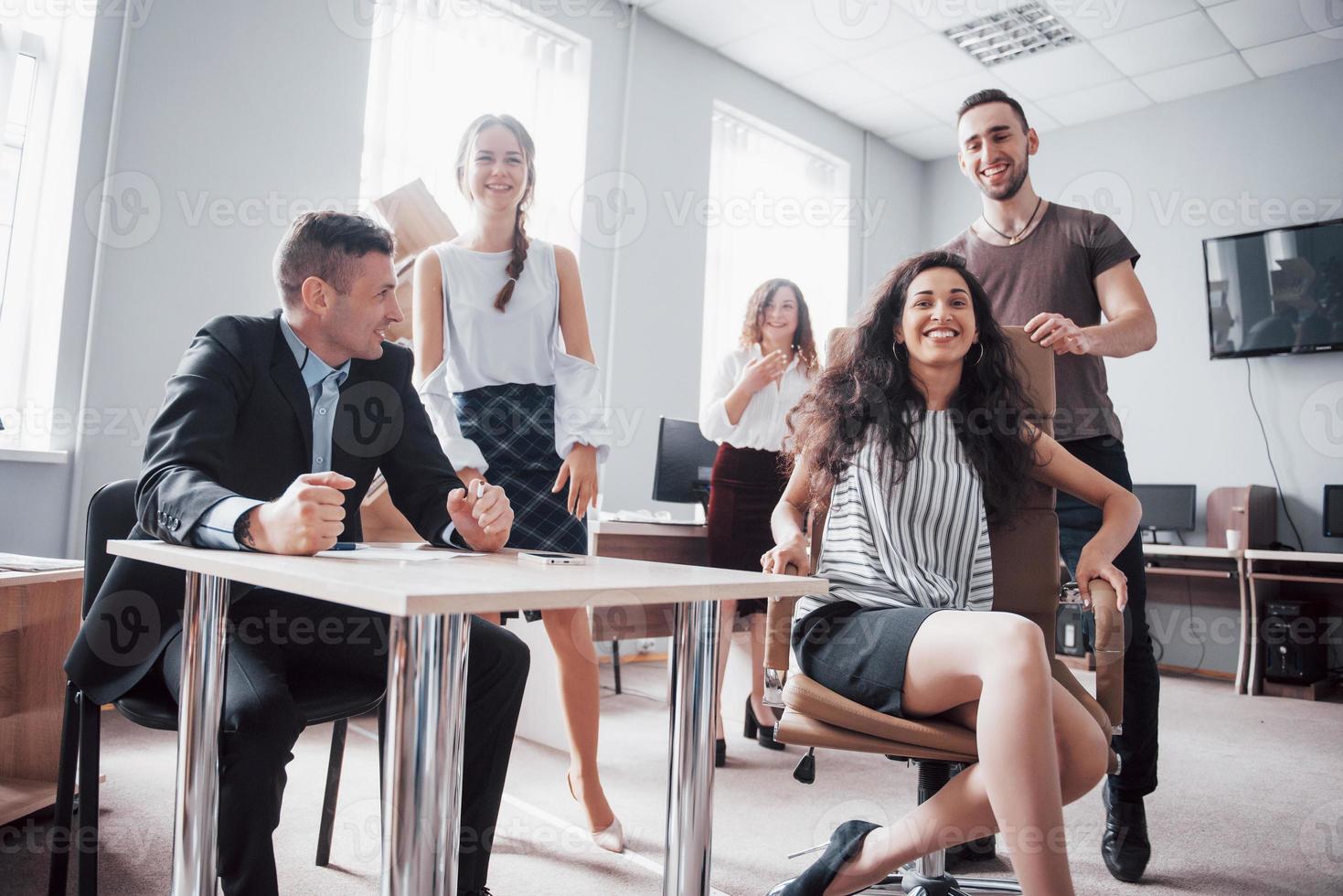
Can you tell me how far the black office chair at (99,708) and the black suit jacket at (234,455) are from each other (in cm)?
5

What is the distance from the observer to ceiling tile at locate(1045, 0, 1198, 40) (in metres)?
4.52

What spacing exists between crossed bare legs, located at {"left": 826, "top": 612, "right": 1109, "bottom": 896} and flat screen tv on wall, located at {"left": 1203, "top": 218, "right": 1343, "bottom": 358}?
464cm

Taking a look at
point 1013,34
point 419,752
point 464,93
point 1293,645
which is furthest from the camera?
point 1013,34

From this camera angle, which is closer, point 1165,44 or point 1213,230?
point 1165,44

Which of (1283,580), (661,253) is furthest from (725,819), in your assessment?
(1283,580)

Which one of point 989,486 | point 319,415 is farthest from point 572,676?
point 989,486

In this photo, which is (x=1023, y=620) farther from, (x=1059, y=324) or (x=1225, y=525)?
(x=1225, y=525)

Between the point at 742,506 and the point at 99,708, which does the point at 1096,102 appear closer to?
the point at 742,506

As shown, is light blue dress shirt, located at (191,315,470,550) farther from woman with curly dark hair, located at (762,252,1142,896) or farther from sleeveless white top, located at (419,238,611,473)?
woman with curly dark hair, located at (762,252,1142,896)

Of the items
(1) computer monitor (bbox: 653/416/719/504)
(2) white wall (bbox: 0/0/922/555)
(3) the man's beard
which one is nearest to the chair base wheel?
(3) the man's beard

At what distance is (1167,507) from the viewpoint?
518cm

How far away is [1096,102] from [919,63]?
127 centimetres

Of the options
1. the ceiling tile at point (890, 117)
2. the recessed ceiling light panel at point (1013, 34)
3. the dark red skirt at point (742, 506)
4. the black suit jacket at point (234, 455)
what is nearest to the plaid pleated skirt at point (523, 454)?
the black suit jacket at point (234, 455)

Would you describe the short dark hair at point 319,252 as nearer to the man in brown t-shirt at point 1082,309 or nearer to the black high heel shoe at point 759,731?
the man in brown t-shirt at point 1082,309
